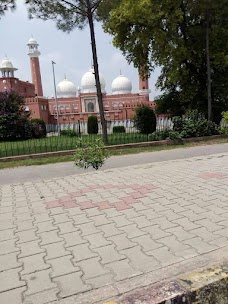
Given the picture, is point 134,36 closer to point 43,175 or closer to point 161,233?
point 43,175

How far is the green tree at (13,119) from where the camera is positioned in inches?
772

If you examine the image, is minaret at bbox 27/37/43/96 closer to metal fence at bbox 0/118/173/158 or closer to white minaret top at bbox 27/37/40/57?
white minaret top at bbox 27/37/40/57

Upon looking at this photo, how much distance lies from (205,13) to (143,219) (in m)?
13.9

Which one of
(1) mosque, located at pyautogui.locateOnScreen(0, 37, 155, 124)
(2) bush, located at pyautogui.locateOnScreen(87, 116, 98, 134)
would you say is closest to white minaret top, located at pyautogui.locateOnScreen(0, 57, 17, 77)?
(1) mosque, located at pyautogui.locateOnScreen(0, 37, 155, 124)

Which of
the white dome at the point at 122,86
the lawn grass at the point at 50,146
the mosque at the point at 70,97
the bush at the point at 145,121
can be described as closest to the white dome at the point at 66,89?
the mosque at the point at 70,97

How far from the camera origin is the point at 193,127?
13.7m

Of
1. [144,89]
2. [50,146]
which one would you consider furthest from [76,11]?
[144,89]

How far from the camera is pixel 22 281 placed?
8.36ft

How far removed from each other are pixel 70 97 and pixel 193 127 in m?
44.5

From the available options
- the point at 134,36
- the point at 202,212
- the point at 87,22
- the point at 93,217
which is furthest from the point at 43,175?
the point at 134,36

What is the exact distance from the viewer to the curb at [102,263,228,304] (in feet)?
5.37

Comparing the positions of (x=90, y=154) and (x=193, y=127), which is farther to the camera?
(x=193, y=127)

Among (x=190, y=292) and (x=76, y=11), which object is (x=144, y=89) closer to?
(x=76, y=11)

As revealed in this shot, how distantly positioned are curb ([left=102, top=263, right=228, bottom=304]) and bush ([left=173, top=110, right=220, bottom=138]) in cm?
1182
